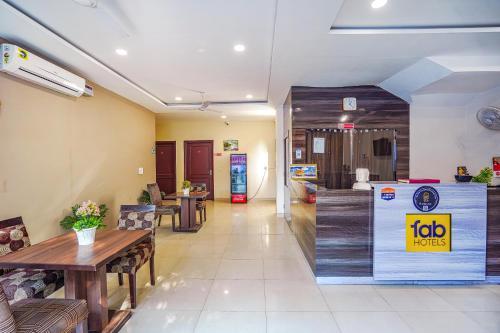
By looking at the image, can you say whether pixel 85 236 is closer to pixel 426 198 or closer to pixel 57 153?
pixel 57 153

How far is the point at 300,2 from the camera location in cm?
245

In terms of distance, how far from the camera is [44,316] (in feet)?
5.40

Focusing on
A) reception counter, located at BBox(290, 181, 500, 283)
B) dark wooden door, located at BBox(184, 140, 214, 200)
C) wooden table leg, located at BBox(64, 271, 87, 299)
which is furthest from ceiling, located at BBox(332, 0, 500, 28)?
dark wooden door, located at BBox(184, 140, 214, 200)

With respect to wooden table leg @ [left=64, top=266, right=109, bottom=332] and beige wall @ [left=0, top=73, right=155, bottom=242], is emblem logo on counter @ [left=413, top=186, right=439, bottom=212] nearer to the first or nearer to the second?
wooden table leg @ [left=64, top=266, right=109, bottom=332]

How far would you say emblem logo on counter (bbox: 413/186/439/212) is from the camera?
303cm

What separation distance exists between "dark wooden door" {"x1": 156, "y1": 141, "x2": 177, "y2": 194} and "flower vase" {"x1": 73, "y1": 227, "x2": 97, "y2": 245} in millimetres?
7262

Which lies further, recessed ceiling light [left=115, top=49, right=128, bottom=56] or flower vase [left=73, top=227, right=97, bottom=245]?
recessed ceiling light [left=115, top=49, right=128, bottom=56]

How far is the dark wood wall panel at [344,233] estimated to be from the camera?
10.2ft

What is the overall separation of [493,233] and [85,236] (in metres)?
4.41

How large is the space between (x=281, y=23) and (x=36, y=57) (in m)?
3.02

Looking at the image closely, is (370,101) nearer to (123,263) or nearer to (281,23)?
(281,23)

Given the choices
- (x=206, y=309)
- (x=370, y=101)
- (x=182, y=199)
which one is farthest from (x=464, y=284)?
(x=182, y=199)

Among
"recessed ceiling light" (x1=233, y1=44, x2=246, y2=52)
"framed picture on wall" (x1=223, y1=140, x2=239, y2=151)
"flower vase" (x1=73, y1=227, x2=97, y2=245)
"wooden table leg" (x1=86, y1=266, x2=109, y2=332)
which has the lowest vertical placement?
"wooden table leg" (x1=86, y1=266, x2=109, y2=332)

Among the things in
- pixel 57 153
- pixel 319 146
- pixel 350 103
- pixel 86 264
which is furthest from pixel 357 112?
pixel 57 153
